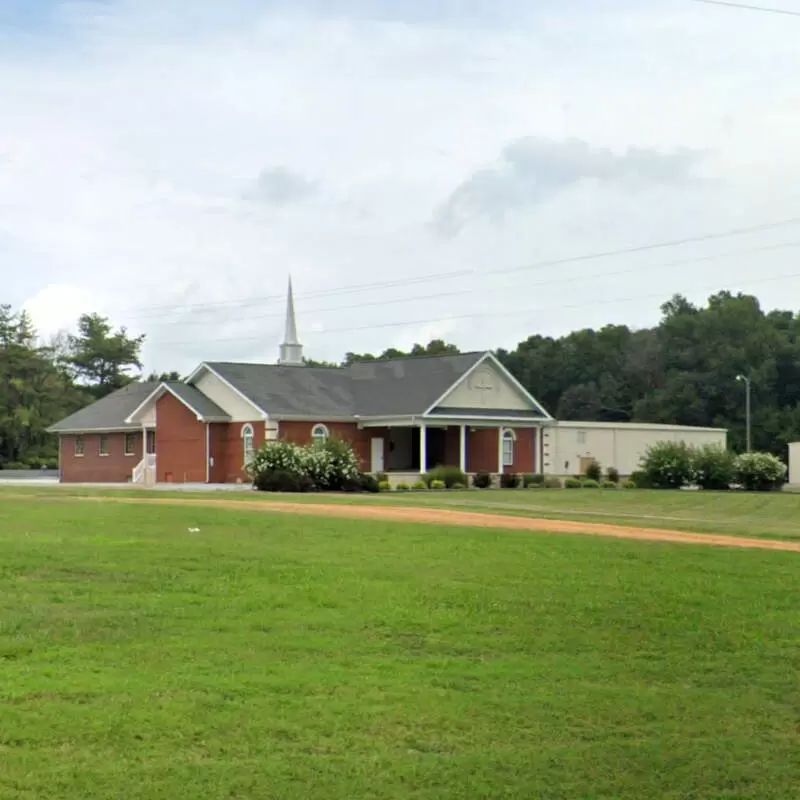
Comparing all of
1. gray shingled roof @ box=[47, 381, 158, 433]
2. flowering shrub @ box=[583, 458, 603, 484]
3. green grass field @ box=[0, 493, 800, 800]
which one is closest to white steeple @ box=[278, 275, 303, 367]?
gray shingled roof @ box=[47, 381, 158, 433]

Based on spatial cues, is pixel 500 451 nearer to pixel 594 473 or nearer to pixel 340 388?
pixel 594 473

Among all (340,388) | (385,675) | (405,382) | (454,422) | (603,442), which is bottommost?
(385,675)

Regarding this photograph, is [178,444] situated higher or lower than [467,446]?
higher

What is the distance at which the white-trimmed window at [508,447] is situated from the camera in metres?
56.2

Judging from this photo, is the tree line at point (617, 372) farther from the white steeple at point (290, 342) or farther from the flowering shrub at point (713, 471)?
the flowering shrub at point (713, 471)

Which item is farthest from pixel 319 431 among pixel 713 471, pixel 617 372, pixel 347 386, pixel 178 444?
pixel 617 372

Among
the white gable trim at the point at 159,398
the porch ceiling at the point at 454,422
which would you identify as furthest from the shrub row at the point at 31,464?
the porch ceiling at the point at 454,422

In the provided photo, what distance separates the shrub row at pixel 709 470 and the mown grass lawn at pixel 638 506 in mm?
6535

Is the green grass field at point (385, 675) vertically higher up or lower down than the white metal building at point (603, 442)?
lower down

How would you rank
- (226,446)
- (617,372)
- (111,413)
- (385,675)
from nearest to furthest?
(385,675) → (226,446) → (111,413) → (617,372)

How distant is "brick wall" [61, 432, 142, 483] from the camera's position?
59.2m

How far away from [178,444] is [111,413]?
29.4 feet

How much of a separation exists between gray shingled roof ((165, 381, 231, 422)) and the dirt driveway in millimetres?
21564

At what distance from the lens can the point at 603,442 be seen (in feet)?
204
